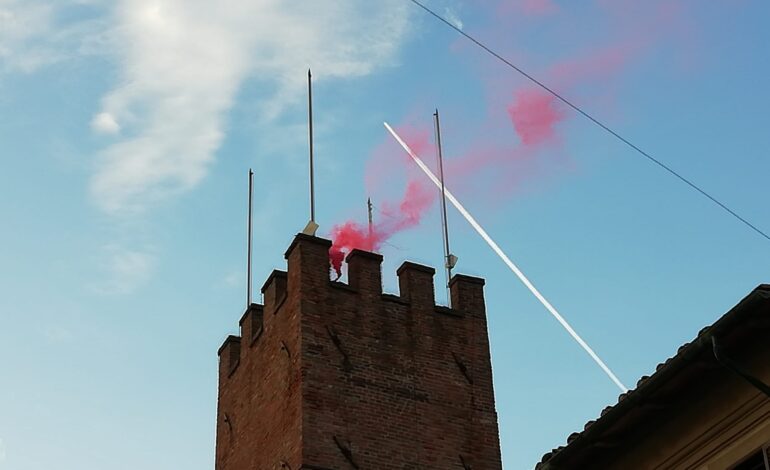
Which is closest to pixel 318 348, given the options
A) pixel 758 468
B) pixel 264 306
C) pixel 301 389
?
pixel 301 389

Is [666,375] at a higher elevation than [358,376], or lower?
lower

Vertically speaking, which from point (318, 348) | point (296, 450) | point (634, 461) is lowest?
point (634, 461)

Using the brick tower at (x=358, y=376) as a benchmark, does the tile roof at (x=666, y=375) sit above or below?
below

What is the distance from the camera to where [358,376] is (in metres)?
22.7

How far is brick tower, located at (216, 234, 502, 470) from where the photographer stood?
866 inches

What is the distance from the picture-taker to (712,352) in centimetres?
1016

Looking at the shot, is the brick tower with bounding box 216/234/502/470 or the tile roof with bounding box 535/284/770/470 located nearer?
the tile roof with bounding box 535/284/770/470

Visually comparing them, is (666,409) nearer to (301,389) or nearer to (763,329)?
(763,329)

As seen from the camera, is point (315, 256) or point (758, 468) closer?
point (758, 468)

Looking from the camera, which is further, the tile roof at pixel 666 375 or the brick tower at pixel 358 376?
the brick tower at pixel 358 376

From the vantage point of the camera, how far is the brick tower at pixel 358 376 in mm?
21984

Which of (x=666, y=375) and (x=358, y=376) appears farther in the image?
(x=358, y=376)

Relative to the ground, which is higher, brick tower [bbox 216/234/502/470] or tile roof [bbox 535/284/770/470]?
brick tower [bbox 216/234/502/470]

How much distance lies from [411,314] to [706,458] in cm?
1384
